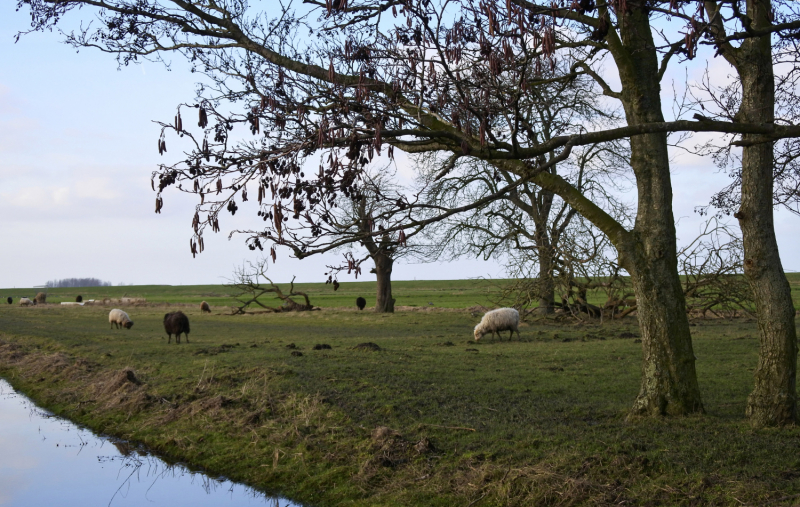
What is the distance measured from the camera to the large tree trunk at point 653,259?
8953mm

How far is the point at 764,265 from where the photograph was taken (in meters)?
8.45

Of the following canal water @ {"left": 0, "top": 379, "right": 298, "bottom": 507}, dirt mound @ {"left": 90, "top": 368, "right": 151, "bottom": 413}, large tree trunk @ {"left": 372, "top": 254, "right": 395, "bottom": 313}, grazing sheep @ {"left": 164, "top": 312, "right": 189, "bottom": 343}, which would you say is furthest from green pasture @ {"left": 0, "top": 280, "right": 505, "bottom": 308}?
canal water @ {"left": 0, "top": 379, "right": 298, "bottom": 507}

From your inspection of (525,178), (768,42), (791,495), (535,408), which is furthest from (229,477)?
(768,42)

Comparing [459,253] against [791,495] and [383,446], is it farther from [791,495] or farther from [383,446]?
[791,495]

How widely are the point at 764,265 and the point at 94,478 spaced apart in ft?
30.6

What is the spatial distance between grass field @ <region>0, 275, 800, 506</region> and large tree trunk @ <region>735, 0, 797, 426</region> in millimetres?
491

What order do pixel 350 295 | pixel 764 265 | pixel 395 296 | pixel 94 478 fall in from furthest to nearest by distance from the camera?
pixel 350 295, pixel 395 296, pixel 94 478, pixel 764 265

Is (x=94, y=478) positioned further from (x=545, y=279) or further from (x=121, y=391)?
(x=545, y=279)

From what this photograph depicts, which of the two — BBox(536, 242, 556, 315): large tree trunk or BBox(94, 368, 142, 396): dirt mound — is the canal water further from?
BBox(536, 242, 556, 315): large tree trunk


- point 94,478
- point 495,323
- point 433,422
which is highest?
point 495,323

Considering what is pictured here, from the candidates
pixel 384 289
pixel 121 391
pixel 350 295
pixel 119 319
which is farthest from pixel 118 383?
pixel 350 295

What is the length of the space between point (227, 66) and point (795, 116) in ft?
33.3

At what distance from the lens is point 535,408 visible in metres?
10.4

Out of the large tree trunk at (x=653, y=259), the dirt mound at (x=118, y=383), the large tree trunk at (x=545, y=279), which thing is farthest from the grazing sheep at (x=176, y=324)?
the large tree trunk at (x=653, y=259)
